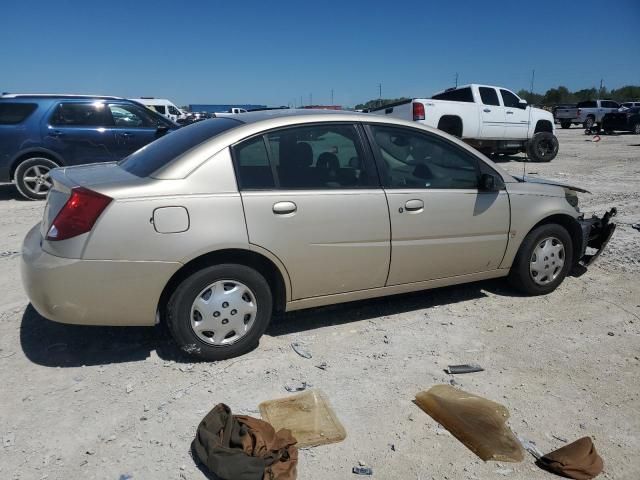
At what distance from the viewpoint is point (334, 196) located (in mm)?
3582

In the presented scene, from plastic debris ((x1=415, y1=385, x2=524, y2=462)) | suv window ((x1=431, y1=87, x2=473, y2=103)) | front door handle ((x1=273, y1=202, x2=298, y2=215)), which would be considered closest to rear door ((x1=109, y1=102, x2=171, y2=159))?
front door handle ((x1=273, y1=202, x2=298, y2=215))

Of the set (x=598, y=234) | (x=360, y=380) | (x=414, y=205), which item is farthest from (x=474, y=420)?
(x=598, y=234)

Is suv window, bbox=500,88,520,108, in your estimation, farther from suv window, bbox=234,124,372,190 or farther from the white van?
the white van

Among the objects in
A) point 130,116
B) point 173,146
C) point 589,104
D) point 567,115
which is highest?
point 589,104

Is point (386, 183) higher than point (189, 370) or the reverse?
higher

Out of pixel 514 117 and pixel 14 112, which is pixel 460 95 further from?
pixel 14 112

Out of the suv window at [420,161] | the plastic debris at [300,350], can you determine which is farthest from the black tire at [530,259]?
the plastic debris at [300,350]

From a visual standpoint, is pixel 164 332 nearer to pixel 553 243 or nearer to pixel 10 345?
pixel 10 345

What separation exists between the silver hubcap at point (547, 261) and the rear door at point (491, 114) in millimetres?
10565

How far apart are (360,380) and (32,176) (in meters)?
7.97

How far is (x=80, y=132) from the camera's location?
898 cm

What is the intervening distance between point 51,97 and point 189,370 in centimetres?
762

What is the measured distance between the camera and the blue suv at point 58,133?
28.6ft

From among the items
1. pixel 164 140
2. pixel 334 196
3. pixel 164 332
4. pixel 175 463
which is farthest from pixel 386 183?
pixel 175 463
